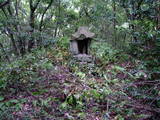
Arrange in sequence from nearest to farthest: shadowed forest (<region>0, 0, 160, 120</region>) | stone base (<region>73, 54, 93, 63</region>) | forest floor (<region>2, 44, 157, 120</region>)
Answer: forest floor (<region>2, 44, 157, 120</region>) < shadowed forest (<region>0, 0, 160, 120</region>) < stone base (<region>73, 54, 93, 63</region>)

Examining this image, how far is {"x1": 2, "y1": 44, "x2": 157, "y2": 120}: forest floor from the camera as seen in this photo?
8.49 feet

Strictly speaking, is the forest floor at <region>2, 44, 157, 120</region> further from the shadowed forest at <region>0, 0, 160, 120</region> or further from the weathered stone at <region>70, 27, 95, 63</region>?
the weathered stone at <region>70, 27, 95, 63</region>

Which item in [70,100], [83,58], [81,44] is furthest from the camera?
[81,44]

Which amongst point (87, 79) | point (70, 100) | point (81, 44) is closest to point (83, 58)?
point (81, 44)

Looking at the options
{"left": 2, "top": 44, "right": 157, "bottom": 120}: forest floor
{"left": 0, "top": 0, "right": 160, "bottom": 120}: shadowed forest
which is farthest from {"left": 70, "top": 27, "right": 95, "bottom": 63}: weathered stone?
{"left": 2, "top": 44, "right": 157, "bottom": 120}: forest floor

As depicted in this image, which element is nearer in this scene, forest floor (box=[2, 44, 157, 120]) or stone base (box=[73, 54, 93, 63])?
forest floor (box=[2, 44, 157, 120])

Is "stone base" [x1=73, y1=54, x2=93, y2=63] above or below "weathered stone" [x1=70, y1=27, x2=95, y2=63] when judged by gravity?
below

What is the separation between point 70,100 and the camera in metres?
2.83

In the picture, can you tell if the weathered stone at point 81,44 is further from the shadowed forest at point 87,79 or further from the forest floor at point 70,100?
the forest floor at point 70,100

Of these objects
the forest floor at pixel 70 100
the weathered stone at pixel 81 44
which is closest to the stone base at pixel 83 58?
the weathered stone at pixel 81 44

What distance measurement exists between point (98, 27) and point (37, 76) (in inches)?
250

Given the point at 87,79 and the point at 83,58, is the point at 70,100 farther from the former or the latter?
the point at 83,58

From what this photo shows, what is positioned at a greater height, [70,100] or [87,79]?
[87,79]

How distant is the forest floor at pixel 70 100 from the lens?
2.59 metres
